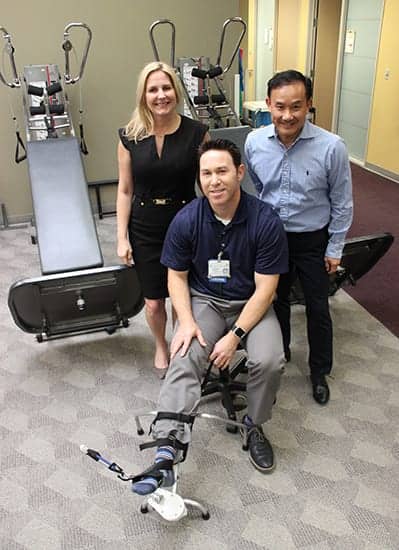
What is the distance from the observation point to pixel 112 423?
7.23 feet

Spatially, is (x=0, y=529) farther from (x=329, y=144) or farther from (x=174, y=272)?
(x=329, y=144)

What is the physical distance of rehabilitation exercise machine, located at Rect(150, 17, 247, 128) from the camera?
4.13 m

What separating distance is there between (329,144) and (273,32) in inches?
289

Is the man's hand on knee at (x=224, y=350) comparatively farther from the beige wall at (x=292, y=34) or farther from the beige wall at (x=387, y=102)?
the beige wall at (x=292, y=34)

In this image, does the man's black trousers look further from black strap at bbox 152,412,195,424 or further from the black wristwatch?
black strap at bbox 152,412,195,424

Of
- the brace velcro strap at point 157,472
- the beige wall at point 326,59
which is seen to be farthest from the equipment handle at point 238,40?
the brace velcro strap at point 157,472

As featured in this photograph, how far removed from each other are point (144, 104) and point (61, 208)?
1.52 meters

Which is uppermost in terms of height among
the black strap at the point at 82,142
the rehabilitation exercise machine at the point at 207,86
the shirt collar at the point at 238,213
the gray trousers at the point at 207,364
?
the rehabilitation exercise machine at the point at 207,86

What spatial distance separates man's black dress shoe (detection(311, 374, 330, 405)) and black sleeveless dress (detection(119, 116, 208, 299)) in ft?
2.74

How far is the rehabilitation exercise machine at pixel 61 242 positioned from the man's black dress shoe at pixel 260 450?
3.02 feet

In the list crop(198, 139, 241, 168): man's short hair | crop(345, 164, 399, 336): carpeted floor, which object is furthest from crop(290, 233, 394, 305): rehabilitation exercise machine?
crop(198, 139, 241, 168): man's short hair

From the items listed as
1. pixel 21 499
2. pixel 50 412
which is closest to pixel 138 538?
pixel 21 499

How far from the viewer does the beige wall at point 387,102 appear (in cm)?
514

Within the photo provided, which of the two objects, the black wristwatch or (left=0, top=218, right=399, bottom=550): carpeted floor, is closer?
(left=0, top=218, right=399, bottom=550): carpeted floor
